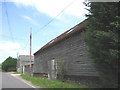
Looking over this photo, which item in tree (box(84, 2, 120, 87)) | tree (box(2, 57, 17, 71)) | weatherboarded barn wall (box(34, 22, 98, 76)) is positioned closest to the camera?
tree (box(84, 2, 120, 87))

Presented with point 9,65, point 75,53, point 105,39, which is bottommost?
point 9,65

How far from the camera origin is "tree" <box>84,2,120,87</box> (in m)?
5.43

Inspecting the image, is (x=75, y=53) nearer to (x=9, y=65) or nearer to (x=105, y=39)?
(x=105, y=39)

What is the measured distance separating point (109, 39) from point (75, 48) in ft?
21.6

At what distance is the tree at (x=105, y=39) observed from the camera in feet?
17.8

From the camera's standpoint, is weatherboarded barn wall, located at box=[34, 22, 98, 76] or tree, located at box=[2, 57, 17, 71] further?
tree, located at box=[2, 57, 17, 71]

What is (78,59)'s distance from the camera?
11805mm

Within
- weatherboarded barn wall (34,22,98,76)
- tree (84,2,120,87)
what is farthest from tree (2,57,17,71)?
tree (84,2,120,87)

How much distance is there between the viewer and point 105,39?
5.86 m

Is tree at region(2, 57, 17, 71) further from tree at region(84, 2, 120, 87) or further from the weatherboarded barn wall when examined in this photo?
tree at region(84, 2, 120, 87)

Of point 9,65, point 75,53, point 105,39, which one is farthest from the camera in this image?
point 9,65

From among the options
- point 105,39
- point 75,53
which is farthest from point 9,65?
point 105,39

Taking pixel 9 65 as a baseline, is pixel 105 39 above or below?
above

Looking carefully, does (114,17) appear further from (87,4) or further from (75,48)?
(75,48)
